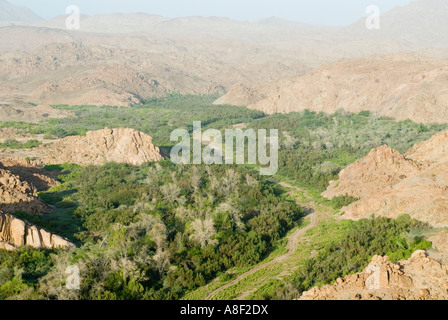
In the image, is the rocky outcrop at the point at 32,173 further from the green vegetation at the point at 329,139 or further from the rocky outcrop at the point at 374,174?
the rocky outcrop at the point at 374,174

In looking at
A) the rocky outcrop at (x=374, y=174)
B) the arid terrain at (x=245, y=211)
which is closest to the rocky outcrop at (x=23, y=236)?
the arid terrain at (x=245, y=211)

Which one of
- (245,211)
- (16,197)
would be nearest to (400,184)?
(245,211)

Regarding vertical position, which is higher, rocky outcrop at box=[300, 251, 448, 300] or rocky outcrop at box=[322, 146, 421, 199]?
rocky outcrop at box=[322, 146, 421, 199]

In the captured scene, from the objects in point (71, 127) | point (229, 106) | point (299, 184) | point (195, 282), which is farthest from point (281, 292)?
point (229, 106)

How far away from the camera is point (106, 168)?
197ft

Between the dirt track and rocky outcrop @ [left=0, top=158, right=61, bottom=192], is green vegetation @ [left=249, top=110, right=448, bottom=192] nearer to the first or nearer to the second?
the dirt track

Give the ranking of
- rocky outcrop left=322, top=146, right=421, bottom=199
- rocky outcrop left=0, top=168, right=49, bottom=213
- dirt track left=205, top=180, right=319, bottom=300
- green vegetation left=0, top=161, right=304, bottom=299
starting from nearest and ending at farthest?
green vegetation left=0, top=161, right=304, bottom=299 < dirt track left=205, top=180, right=319, bottom=300 < rocky outcrop left=0, top=168, right=49, bottom=213 < rocky outcrop left=322, top=146, right=421, bottom=199

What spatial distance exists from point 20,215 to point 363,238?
31.2 metres

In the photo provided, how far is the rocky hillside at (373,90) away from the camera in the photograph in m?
84.4

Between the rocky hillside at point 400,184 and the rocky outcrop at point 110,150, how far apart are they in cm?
2854

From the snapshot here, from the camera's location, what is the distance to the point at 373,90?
97938 mm

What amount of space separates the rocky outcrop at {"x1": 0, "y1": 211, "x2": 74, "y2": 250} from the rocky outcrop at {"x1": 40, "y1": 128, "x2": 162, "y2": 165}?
95.8 feet

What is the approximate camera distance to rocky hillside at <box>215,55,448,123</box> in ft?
277

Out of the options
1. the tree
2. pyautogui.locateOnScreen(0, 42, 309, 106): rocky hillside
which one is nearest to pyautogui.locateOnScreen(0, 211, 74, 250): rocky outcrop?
the tree
